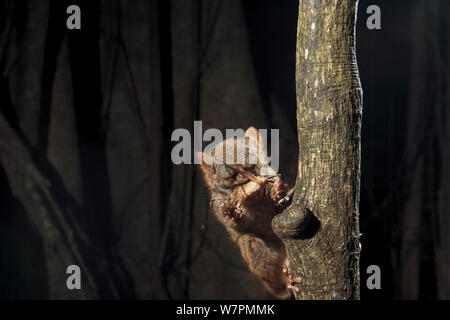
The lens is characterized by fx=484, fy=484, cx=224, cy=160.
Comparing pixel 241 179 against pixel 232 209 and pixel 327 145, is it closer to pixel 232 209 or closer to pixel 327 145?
pixel 232 209

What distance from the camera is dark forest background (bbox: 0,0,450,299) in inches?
129

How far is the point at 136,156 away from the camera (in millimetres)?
3395

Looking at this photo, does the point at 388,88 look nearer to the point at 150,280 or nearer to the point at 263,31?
the point at 263,31

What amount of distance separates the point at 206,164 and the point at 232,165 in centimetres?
13

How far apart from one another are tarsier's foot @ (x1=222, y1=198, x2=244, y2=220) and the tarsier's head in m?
0.10

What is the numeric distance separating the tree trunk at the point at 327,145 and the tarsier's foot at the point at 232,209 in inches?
14.9

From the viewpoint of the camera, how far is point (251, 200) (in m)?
1.86

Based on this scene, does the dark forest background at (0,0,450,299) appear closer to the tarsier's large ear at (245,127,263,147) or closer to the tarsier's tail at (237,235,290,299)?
the tarsier's large ear at (245,127,263,147)

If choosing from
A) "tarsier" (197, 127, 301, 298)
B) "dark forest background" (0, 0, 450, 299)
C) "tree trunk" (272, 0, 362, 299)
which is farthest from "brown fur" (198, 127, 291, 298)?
"dark forest background" (0, 0, 450, 299)

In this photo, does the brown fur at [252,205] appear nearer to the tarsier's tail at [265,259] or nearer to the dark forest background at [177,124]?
the tarsier's tail at [265,259]

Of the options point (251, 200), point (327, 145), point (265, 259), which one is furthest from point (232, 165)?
point (327, 145)

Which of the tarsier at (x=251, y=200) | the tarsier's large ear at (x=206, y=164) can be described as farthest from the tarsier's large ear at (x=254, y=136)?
the tarsier's large ear at (x=206, y=164)

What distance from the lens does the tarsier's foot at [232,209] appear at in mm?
1841

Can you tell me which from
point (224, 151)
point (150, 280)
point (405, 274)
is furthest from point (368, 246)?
point (224, 151)
